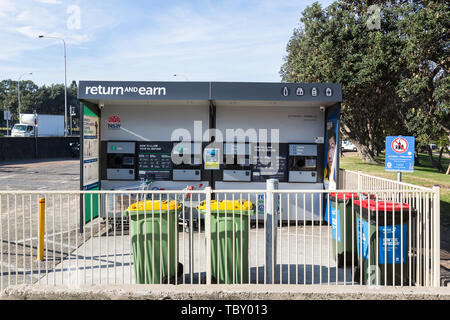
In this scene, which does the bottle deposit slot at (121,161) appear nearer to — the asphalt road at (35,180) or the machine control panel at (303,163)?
the machine control panel at (303,163)

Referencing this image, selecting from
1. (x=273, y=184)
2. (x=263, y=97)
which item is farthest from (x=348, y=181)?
(x=273, y=184)

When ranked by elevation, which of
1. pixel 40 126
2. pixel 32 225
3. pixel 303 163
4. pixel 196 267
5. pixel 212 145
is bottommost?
pixel 196 267

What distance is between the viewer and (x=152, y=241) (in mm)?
4527

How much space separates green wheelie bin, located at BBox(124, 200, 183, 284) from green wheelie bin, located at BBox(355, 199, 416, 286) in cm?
240

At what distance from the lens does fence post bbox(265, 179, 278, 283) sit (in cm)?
457

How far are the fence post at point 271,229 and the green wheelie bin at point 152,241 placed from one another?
1146mm

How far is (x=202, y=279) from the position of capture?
502 centimetres

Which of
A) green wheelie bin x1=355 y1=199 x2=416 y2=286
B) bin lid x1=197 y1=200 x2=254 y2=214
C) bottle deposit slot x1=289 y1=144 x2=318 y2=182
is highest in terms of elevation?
bottle deposit slot x1=289 y1=144 x2=318 y2=182

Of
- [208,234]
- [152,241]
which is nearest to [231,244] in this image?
[208,234]

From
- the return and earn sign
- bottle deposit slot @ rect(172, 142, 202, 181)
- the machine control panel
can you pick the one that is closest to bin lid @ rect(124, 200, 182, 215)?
bottle deposit slot @ rect(172, 142, 202, 181)

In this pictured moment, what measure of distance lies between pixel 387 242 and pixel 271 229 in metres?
1.44

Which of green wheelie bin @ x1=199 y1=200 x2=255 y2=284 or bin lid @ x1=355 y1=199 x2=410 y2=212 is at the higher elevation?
bin lid @ x1=355 y1=199 x2=410 y2=212
